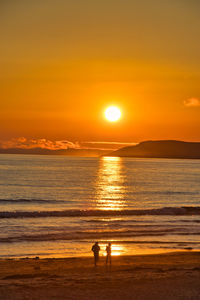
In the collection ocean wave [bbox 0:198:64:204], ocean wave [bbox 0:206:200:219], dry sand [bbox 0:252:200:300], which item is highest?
ocean wave [bbox 0:198:64:204]

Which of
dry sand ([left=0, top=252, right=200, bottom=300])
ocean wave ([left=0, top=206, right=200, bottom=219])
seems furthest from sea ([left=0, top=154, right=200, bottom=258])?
dry sand ([left=0, top=252, right=200, bottom=300])

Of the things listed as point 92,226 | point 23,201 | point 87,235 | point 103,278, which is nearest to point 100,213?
point 92,226

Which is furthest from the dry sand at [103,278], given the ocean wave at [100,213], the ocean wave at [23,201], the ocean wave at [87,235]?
the ocean wave at [23,201]

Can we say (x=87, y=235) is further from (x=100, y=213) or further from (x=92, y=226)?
(x=100, y=213)

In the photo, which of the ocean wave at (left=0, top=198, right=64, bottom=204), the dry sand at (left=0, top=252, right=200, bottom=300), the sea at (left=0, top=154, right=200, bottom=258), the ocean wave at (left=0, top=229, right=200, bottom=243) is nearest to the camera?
the dry sand at (left=0, top=252, right=200, bottom=300)

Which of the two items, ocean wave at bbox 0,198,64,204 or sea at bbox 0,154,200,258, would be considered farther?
ocean wave at bbox 0,198,64,204

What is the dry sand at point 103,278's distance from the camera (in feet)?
64.6

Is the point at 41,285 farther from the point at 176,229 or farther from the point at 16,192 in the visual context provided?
the point at 16,192

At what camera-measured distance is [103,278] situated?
75.4ft

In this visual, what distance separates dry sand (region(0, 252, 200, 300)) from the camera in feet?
64.6

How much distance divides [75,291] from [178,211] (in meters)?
44.9

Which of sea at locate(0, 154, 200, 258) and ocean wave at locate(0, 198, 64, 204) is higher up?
ocean wave at locate(0, 198, 64, 204)

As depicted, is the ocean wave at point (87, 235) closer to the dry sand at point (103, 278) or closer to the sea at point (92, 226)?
the sea at point (92, 226)

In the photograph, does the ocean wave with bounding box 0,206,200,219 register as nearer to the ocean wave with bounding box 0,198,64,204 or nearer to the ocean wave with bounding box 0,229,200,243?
the ocean wave with bounding box 0,198,64,204
